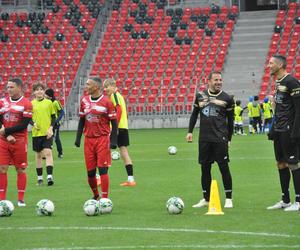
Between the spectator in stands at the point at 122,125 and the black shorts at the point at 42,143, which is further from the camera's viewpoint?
the black shorts at the point at 42,143

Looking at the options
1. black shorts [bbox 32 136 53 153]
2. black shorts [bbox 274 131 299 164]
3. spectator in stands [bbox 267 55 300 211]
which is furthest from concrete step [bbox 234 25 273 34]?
black shorts [bbox 274 131 299 164]

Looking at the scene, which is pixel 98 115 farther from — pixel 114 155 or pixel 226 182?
pixel 114 155

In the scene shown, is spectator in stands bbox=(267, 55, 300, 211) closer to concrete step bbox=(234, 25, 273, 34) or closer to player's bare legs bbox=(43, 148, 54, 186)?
player's bare legs bbox=(43, 148, 54, 186)

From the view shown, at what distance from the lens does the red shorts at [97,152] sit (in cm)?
1360

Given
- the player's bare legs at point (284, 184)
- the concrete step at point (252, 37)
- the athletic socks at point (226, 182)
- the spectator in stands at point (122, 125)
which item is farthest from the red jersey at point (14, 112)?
the concrete step at point (252, 37)

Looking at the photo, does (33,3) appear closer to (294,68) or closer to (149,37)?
(149,37)

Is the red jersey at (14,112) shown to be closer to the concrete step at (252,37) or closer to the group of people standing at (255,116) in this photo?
the group of people standing at (255,116)

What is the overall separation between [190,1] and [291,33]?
7.51 meters

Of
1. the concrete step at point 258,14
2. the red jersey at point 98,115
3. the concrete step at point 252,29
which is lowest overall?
the concrete step at point 252,29

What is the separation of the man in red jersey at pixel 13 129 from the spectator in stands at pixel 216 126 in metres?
2.84

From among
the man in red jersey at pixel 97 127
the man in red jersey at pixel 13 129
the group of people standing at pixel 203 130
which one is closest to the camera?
the group of people standing at pixel 203 130

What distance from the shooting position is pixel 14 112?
45.5 feet

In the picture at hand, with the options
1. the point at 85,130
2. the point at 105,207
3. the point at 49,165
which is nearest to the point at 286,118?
the point at 105,207

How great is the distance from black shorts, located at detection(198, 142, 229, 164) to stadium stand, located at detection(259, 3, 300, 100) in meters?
30.3
